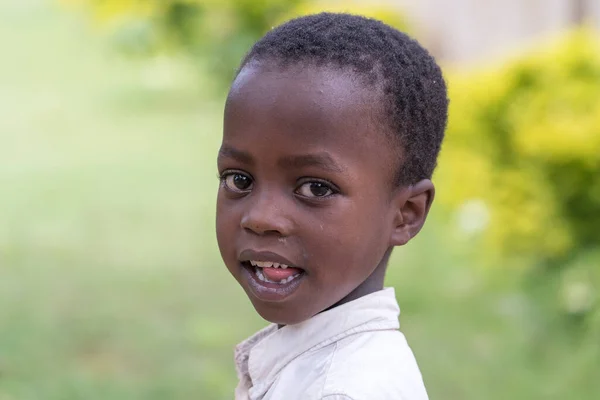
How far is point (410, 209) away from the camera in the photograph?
198 centimetres

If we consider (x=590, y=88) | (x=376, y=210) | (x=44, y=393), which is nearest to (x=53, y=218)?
(x=44, y=393)

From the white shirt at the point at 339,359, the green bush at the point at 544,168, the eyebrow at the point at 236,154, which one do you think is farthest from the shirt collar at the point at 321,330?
the green bush at the point at 544,168

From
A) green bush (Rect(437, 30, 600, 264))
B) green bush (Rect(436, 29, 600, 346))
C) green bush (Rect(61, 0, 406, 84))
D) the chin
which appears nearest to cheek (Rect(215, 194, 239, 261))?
the chin

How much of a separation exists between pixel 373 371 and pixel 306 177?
0.38 metres

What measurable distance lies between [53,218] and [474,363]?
3.40 metres

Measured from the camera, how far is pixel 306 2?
959cm

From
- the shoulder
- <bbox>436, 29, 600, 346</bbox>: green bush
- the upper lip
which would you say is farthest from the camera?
<bbox>436, 29, 600, 346</bbox>: green bush

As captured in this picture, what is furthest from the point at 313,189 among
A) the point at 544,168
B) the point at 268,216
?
the point at 544,168

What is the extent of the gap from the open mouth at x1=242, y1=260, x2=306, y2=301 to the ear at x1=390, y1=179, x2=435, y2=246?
25 centimetres

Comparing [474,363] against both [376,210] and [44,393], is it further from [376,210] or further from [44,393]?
[376,210]

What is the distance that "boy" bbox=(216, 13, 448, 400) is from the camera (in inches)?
68.7

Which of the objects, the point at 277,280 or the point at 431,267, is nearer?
the point at 277,280

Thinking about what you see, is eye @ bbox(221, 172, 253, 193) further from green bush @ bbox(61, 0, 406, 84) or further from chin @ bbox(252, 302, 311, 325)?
green bush @ bbox(61, 0, 406, 84)

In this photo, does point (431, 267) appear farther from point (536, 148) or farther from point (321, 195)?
point (321, 195)
